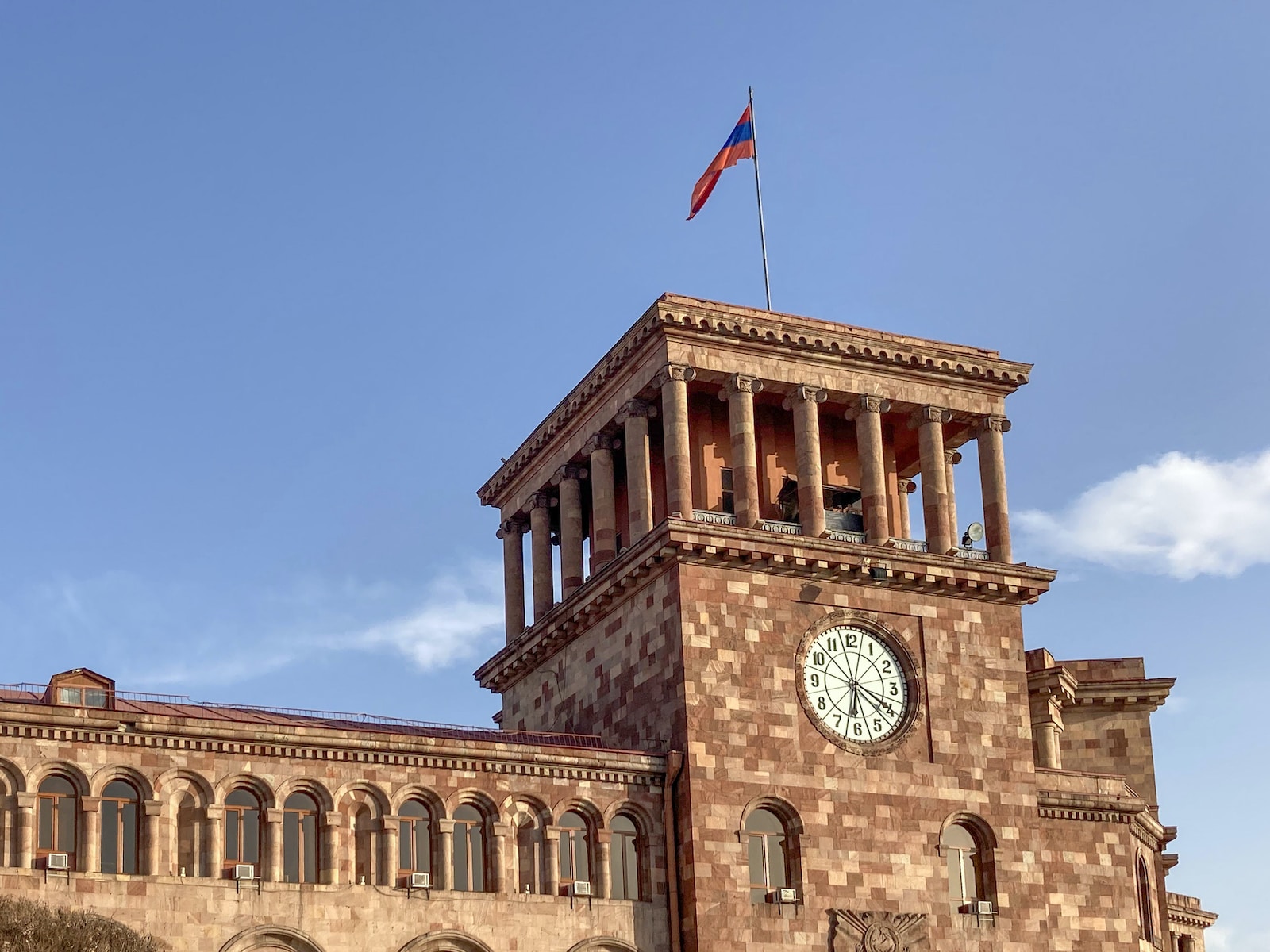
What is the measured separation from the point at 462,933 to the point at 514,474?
77.2 ft

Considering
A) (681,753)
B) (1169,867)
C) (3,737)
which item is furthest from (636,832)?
(1169,867)

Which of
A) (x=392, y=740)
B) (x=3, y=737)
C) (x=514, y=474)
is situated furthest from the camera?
(x=514, y=474)

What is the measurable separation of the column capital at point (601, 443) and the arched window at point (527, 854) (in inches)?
597

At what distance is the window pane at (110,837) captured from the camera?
5675cm

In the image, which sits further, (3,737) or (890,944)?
(890,944)

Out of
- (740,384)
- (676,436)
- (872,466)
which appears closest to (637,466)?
(676,436)

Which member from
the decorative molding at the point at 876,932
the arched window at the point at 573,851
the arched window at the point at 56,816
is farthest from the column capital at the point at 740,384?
the arched window at the point at 56,816

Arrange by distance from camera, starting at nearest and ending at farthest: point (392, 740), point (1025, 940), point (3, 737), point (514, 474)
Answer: point (3, 737), point (392, 740), point (1025, 940), point (514, 474)

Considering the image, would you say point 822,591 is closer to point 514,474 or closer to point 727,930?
point 727,930

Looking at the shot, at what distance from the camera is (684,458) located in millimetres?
67375

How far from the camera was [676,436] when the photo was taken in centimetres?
6738

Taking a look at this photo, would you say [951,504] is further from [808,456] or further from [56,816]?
[56,816]

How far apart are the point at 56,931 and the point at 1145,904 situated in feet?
125

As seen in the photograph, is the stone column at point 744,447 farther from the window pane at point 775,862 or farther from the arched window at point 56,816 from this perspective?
the arched window at point 56,816
